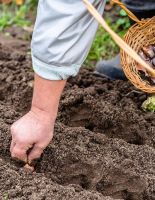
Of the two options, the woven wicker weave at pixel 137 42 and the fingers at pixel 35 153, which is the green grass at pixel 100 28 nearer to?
the woven wicker weave at pixel 137 42

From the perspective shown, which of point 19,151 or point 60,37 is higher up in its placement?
point 60,37

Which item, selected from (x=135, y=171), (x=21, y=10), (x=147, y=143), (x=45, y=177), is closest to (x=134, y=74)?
(x=147, y=143)

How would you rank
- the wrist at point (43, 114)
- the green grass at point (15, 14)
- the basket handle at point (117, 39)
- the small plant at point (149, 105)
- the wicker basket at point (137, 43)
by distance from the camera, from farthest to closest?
the green grass at point (15, 14)
the small plant at point (149, 105)
the wicker basket at point (137, 43)
the wrist at point (43, 114)
the basket handle at point (117, 39)

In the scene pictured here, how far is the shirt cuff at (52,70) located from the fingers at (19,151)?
0.97 feet

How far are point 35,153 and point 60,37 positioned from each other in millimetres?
482

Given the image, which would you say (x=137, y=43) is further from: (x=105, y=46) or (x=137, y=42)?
(x=105, y=46)

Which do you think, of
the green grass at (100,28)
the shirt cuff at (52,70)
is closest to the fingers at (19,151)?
the shirt cuff at (52,70)

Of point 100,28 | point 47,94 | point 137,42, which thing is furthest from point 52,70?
point 100,28

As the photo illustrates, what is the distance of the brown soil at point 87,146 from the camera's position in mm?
2160

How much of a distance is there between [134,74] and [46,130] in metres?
0.67

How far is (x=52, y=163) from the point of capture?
2.34 m

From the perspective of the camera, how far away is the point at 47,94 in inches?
79.3

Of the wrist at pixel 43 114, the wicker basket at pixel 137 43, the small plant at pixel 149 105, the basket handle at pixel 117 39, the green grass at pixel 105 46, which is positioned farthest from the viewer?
the green grass at pixel 105 46

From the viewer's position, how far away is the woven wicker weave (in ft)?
8.41
